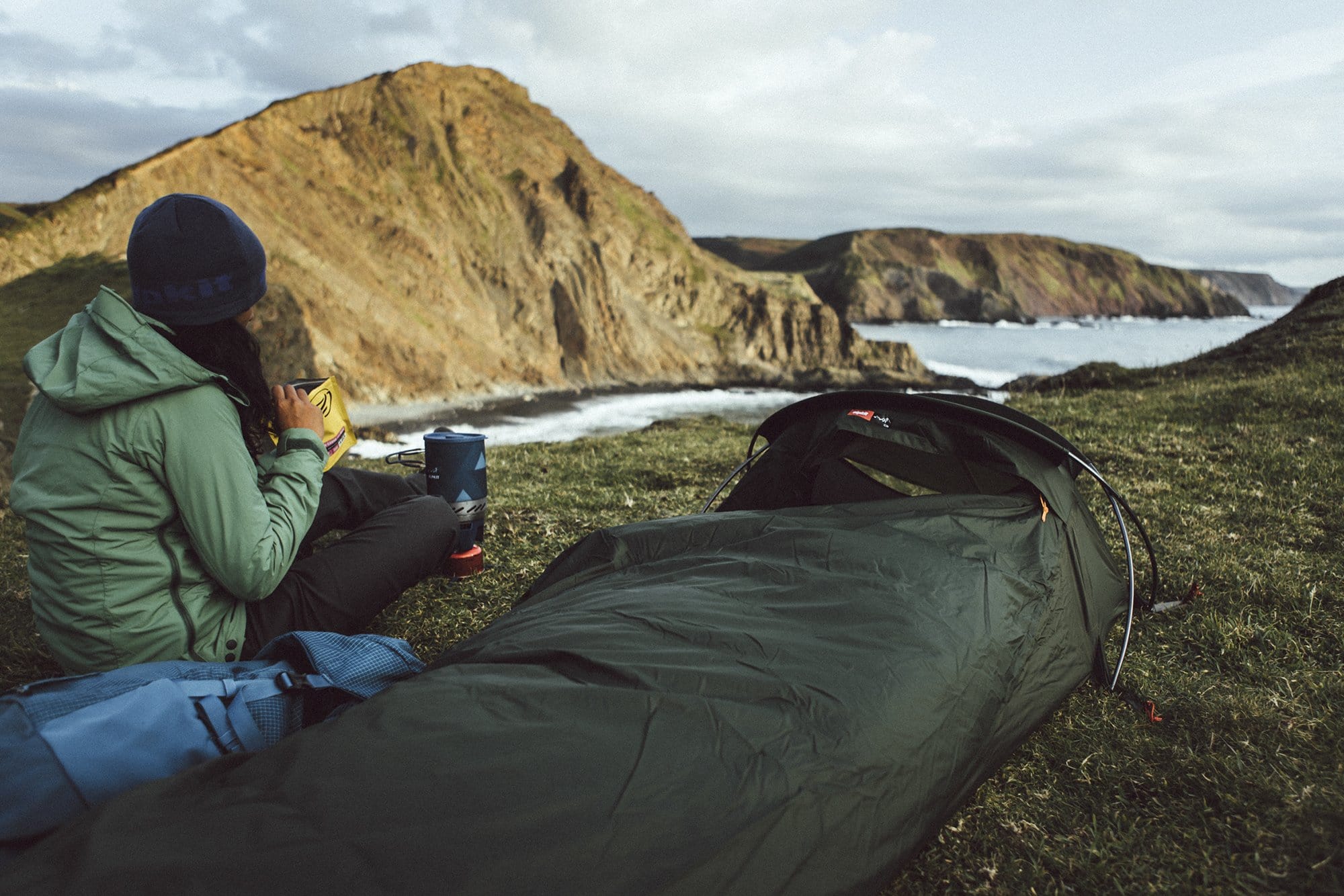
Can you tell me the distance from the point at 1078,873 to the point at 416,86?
46011 millimetres

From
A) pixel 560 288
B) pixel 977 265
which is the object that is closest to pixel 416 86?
pixel 560 288

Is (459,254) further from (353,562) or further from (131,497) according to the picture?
(131,497)

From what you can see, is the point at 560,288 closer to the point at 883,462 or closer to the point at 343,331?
the point at 343,331

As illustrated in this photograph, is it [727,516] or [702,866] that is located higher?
[727,516]

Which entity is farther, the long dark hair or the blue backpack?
the long dark hair

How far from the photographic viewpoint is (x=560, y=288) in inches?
1656

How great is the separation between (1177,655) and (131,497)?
180 inches

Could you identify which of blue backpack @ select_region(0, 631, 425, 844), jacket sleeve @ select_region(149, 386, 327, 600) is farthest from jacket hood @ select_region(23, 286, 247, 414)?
blue backpack @ select_region(0, 631, 425, 844)

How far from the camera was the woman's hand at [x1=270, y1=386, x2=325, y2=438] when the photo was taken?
2938mm

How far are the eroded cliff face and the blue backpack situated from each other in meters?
23.2

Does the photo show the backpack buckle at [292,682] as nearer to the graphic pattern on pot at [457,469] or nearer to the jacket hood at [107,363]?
Answer: the jacket hood at [107,363]

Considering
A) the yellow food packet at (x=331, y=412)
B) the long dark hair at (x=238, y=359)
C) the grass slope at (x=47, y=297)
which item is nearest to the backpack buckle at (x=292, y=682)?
the long dark hair at (x=238, y=359)

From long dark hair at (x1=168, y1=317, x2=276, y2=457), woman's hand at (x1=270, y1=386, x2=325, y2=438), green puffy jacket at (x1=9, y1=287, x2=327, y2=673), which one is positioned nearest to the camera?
green puffy jacket at (x1=9, y1=287, x2=327, y2=673)

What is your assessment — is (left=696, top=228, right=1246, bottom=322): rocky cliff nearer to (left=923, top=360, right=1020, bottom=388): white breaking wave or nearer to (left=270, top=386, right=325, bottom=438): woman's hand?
(left=923, top=360, right=1020, bottom=388): white breaking wave
